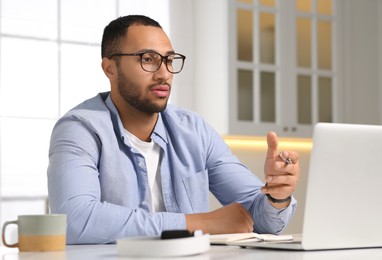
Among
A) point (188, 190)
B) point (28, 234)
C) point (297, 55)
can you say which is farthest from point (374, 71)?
point (28, 234)

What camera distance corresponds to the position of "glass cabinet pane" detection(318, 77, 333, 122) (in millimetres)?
4453

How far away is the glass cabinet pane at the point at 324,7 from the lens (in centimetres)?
446

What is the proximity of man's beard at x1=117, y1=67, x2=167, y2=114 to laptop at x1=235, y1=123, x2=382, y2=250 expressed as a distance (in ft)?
3.23

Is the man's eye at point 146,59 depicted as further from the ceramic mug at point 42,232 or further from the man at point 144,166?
the ceramic mug at point 42,232

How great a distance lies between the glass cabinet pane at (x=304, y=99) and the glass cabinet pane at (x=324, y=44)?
14cm

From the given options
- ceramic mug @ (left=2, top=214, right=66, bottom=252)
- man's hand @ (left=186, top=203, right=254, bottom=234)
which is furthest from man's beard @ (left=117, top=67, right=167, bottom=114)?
ceramic mug @ (left=2, top=214, right=66, bottom=252)

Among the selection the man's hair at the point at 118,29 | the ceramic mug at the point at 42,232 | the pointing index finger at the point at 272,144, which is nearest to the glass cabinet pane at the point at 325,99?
the man's hair at the point at 118,29

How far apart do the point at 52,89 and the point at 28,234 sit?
2.30m

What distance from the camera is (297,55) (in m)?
4.37

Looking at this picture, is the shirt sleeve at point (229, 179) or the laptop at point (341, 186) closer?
the laptop at point (341, 186)

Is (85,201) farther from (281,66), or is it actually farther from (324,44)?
(324,44)

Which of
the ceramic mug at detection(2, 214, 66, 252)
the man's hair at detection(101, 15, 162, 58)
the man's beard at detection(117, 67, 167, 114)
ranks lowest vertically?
the ceramic mug at detection(2, 214, 66, 252)

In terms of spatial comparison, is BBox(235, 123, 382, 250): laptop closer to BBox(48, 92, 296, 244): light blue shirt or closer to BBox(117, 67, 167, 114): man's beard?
BBox(48, 92, 296, 244): light blue shirt

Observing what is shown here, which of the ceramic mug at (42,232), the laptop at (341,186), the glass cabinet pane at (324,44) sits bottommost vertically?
the ceramic mug at (42,232)
